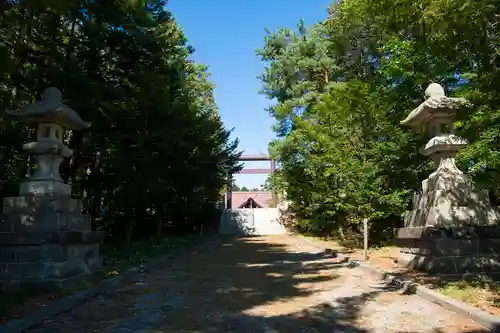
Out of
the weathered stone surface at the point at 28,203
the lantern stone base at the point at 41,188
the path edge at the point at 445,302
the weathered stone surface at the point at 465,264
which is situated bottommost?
the path edge at the point at 445,302

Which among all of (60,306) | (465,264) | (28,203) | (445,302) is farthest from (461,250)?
(28,203)

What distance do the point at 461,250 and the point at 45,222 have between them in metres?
7.83

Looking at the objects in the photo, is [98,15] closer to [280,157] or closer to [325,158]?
[325,158]

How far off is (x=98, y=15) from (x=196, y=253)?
9249mm

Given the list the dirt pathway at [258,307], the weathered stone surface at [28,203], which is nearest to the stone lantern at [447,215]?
the dirt pathway at [258,307]

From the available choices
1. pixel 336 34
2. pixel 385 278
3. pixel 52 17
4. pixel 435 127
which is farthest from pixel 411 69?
pixel 52 17

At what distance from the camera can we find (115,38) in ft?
49.5

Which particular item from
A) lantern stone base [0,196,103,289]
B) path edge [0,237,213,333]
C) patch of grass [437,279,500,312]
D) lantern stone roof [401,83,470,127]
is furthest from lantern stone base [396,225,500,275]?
lantern stone base [0,196,103,289]

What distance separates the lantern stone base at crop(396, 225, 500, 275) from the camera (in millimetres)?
8773

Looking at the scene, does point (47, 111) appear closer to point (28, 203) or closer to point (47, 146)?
point (47, 146)

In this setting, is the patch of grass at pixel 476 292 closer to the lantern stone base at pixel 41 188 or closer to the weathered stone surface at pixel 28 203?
the weathered stone surface at pixel 28 203

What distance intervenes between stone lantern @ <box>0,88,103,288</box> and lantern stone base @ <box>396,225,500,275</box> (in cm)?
683

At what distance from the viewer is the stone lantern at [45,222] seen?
7773 mm

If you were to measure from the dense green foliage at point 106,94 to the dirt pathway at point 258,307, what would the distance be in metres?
6.08
